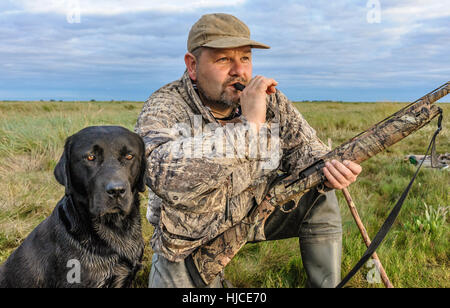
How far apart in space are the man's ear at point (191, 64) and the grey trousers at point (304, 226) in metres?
1.55

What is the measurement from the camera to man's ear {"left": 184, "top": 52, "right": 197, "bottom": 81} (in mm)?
3671

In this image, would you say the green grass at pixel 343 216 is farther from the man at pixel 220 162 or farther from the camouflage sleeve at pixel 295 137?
the camouflage sleeve at pixel 295 137

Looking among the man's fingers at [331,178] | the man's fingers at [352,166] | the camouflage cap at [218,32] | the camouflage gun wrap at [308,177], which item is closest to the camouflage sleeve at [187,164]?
the camouflage gun wrap at [308,177]

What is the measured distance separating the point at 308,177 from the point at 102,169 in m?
1.59

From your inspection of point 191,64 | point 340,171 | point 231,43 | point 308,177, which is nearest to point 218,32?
point 231,43

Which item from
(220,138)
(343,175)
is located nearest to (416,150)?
(343,175)

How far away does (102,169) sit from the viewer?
2734mm

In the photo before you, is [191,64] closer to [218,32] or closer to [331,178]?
[218,32]

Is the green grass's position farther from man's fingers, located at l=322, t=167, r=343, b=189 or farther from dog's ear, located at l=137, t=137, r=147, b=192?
dog's ear, located at l=137, t=137, r=147, b=192

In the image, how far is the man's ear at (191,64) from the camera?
12.0ft

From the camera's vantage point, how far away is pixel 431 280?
12.5ft

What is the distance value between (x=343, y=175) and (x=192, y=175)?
47.1 inches

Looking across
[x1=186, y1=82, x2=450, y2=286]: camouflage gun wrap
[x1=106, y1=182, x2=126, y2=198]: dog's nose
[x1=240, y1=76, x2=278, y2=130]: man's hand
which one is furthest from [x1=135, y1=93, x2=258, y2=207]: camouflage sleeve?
[x1=186, y1=82, x2=450, y2=286]: camouflage gun wrap

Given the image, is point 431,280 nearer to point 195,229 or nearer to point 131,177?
point 195,229
